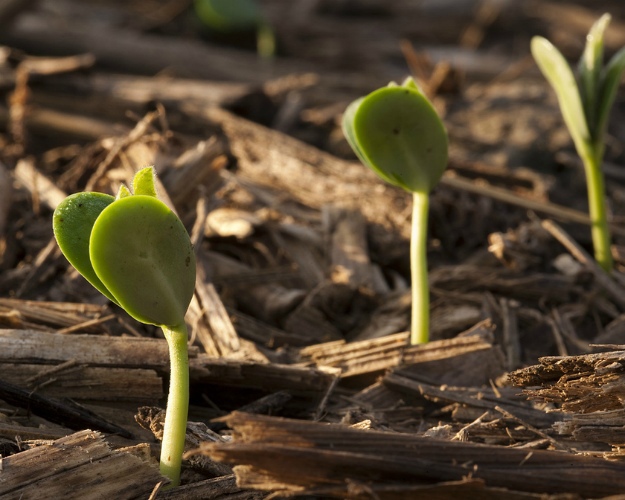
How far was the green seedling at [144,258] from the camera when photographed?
1259 mm

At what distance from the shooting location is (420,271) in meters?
1.89

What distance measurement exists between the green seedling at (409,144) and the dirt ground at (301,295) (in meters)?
0.17

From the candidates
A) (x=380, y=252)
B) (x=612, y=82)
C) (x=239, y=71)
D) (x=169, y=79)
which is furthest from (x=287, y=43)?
(x=612, y=82)

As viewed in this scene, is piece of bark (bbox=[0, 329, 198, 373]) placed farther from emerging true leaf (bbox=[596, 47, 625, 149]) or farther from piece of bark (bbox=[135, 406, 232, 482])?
emerging true leaf (bbox=[596, 47, 625, 149])

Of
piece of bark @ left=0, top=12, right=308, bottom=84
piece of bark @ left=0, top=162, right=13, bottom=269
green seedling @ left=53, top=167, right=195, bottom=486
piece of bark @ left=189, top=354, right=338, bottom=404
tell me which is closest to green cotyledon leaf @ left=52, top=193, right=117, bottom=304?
green seedling @ left=53, top=167, right=195, bottom=486

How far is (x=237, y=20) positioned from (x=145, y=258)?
10.0 feet

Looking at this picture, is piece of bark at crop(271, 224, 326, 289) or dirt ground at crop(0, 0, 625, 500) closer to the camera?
dirt ground at crop(0, 0, 625, 500)

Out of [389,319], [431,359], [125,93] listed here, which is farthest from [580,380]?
[125,93]

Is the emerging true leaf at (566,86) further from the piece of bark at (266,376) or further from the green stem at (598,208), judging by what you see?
the piece of bark at (266,376)

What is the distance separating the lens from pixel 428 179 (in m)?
1.87

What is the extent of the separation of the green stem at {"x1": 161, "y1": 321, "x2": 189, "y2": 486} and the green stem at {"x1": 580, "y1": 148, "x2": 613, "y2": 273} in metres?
1.31

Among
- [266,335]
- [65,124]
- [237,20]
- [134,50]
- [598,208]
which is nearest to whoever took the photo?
[266,335]

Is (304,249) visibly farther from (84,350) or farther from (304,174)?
(84,350)

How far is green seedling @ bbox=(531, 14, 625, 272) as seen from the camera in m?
2.09
